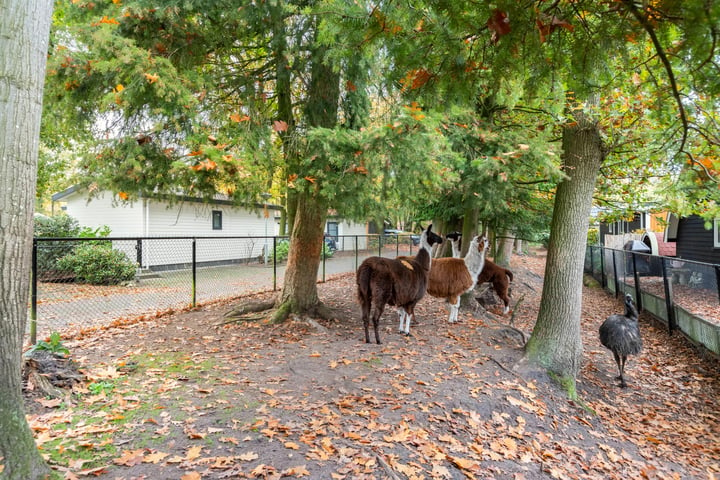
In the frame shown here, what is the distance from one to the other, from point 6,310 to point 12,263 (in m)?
0.26

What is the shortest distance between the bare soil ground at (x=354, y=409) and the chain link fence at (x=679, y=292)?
557mm

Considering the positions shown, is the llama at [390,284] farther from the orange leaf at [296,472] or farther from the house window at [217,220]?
the house window at [217,220]

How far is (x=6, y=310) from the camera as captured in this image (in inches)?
81.6

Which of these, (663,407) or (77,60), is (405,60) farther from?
(663,407)

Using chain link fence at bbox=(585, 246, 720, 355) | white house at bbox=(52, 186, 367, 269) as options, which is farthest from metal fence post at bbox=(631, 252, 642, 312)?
white house at bbox=(52, 186, 367, 269)

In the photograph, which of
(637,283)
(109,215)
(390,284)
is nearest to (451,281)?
(390,284)

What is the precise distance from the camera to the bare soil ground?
294cm

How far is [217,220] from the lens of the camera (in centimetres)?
1845

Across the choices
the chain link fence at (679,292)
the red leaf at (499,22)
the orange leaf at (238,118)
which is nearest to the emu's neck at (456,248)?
the chain link fence at (679,292)

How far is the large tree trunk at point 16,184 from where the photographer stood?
200 centimetres

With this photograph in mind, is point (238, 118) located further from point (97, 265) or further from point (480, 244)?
point (97, 265)

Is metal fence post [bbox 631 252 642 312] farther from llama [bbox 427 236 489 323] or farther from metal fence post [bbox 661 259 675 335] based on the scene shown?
llama [bbox 427 236 489 323]

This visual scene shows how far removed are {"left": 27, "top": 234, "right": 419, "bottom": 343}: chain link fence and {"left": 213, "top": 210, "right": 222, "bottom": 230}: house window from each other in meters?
1.41

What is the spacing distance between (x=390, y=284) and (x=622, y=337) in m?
3.75
